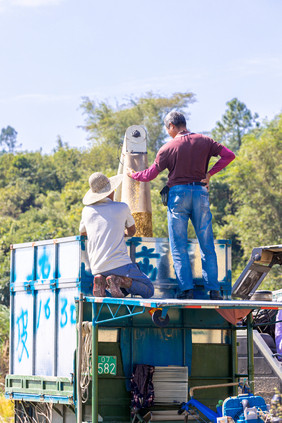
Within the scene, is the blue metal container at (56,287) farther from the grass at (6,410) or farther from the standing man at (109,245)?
the grass at (6,410)

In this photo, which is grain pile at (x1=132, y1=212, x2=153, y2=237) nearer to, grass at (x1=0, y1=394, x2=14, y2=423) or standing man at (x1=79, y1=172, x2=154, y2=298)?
standing man at (x1=79, y1=172, x2=154, y2=298)

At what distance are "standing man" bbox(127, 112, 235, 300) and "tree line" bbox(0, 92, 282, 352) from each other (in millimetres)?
9744

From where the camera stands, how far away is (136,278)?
952 centimetres

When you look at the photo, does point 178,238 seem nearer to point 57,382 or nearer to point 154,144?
point 57,382

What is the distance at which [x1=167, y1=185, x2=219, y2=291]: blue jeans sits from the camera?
9859mm

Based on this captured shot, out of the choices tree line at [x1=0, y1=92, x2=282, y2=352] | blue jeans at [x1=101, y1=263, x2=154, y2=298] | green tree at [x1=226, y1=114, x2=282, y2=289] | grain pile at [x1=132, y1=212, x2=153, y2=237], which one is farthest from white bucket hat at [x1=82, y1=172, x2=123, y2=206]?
green tree at [x1=226, y1=114, x2=282, y2=289]

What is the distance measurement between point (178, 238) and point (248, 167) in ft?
91.9

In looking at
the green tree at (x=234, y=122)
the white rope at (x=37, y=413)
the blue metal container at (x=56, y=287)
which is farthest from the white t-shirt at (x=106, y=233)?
the green tree at (x=234, y=122)

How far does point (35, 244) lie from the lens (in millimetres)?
10602

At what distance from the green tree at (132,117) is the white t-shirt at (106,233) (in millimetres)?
51552

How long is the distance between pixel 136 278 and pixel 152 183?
38273 mm

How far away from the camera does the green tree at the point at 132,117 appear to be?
62250mm

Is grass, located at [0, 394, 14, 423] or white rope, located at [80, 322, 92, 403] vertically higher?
white rope, located at [80, 322, 92, 403]

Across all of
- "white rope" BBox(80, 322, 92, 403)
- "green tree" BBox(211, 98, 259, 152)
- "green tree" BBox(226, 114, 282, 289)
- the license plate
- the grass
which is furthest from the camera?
"green tree" BBox(211, 98, 259, 152)
